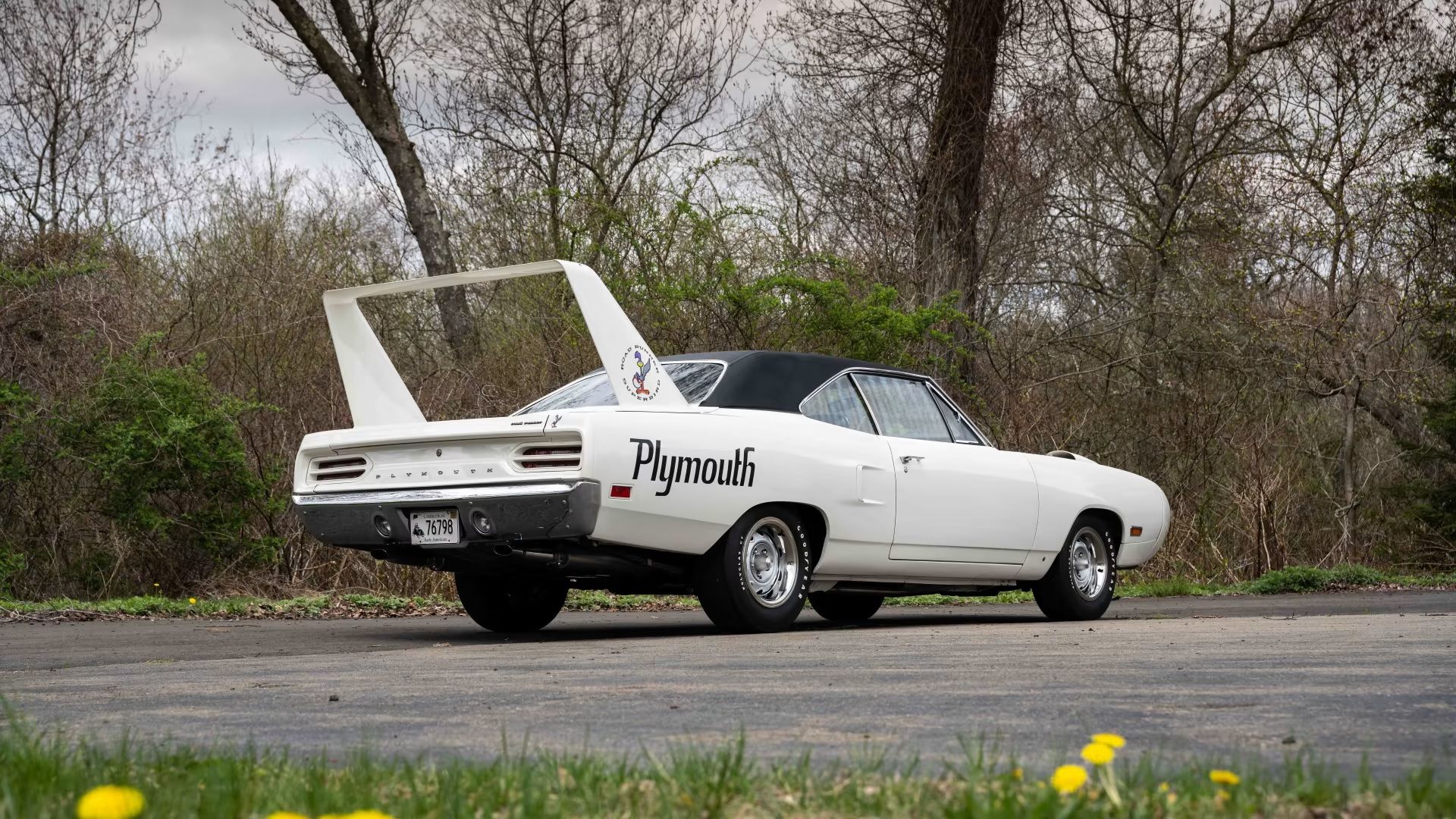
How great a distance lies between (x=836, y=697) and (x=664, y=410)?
11.4 ft

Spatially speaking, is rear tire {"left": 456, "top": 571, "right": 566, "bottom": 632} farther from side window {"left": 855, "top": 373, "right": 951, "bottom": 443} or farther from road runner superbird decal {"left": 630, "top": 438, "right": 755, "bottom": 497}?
side window {"left": 855, "top": 373, "right": 951, "bottom": 443}

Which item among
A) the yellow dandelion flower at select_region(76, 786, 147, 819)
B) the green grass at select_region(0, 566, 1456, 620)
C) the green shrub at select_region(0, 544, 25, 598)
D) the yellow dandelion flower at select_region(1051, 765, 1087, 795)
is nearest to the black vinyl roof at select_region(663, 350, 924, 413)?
the green grass at select_region(0, 566, 1456, 620)

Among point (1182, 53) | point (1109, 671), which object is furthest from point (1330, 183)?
point (1109, 671)

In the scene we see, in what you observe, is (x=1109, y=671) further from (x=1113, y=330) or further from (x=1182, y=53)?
(x=1182, y=53)

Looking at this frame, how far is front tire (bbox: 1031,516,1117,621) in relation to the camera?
10.6 metres

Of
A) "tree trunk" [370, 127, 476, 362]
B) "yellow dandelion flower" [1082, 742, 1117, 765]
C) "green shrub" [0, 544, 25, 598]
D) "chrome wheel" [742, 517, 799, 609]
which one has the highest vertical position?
"tree trunk" [370, 127, 476, 362]

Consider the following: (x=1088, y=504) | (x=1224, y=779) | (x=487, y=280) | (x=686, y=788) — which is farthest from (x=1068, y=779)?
(x=1088, y=504)

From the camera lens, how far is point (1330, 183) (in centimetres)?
2267

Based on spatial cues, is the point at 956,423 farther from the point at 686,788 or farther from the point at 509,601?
the point at 686,788

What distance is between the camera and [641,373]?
8.28m

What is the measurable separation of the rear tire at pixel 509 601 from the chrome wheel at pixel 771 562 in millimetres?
1292

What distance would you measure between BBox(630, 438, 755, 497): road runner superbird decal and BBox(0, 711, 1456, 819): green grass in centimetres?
453

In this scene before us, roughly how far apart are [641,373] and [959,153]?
1259 centimetres

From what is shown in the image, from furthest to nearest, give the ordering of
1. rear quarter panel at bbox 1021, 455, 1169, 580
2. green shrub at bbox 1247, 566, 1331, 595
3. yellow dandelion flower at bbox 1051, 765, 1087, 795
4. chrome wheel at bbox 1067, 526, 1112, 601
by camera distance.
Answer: green shrub at bbox 1247, 566, 1331, 595 → chrome wheel at bbox 1067, 526, 1112, 601 → rear quarter panel at bbox 1021, 455, 1169, 580 → yellow dandelion flower at bbox 1051, 765, 1087, 795
